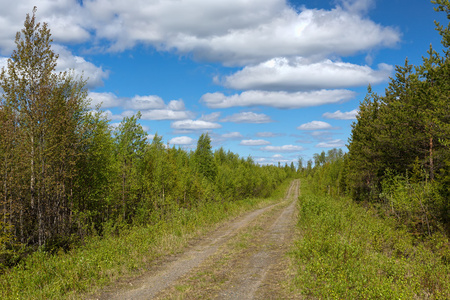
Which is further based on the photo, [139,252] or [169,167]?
[169,167]

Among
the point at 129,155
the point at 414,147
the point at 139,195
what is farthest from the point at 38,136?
the point at 414,147

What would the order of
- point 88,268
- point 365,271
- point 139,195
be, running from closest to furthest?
1. point 365,271
2. point 88,268
3. point 139,195

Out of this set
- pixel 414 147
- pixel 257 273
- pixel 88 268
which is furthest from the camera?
pixel 414 147

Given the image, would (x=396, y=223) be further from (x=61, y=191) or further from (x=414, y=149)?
(x=61, y=191)

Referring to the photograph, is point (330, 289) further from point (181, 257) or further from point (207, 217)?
point (207, 217)

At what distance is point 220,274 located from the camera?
9.08 m

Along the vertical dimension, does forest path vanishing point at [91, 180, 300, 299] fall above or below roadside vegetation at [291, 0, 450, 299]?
below

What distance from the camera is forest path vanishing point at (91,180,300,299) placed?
7557 mm

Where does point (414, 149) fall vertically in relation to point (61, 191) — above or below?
above

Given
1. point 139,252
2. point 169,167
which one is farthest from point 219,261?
point 169,167

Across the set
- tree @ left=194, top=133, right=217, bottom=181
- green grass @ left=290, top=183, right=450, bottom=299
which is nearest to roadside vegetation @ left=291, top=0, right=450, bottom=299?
green grass @ left=290, top=183, right=450, bottom=299

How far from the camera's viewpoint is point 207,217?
20172 millimetres

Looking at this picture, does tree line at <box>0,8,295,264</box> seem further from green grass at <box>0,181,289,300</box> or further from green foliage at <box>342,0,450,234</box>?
green foliage at <box>342,0,450,234</box>

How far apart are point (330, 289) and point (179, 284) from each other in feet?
13.8
